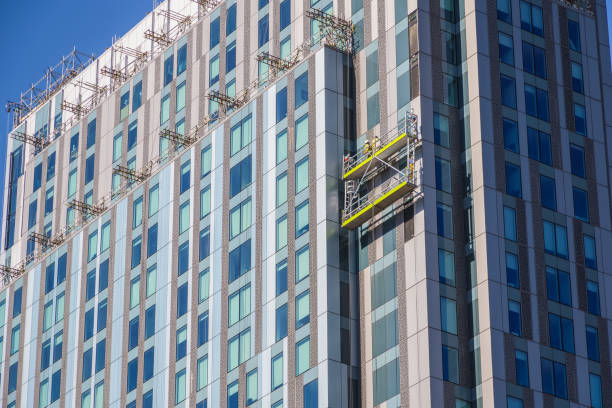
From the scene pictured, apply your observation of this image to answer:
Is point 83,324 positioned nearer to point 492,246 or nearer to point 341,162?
point 341,162

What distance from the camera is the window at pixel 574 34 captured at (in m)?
127

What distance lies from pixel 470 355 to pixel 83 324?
43223 millimetres

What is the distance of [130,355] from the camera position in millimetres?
135375

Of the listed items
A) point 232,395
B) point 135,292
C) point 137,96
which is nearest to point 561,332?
point 232,395

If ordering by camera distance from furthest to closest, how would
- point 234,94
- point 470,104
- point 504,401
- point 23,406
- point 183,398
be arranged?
point 23,406
point 234,94
point 183,398
point 470,104
point 504,401

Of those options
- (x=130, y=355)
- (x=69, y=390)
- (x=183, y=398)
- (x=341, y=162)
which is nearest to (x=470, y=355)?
(x=341, y=162)

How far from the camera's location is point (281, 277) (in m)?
120

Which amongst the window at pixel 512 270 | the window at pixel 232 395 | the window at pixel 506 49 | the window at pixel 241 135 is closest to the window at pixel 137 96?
the window at pixel 241 135

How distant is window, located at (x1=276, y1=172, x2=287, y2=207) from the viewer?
12275 centimetres

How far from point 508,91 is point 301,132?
14.7m

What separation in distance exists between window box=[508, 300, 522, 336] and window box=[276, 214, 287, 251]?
17214 mm

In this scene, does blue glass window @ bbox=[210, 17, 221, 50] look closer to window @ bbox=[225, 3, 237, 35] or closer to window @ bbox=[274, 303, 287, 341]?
window @ bbox=[225, 3, 237, 35]

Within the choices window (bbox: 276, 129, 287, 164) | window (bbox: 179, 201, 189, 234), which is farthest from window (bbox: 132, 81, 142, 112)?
window (bbox: 276, 129, 287, 164)

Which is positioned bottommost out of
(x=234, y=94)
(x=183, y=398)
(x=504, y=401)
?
(x=504, y=401)
